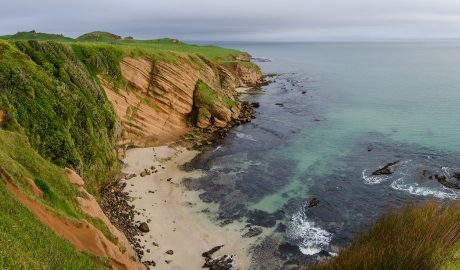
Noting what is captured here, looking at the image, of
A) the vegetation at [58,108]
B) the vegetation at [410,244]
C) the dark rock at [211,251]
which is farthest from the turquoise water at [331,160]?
the vegetation at [410,244]

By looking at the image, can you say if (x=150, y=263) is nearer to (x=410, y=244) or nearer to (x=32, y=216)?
(x=32, y=216)

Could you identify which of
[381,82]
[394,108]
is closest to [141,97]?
[394,108]

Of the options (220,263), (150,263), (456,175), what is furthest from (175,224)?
(456,175)

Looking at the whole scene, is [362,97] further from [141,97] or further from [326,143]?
[141,97]

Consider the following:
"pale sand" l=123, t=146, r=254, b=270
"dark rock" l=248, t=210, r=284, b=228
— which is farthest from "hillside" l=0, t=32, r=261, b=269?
"dark rock" l=248, t=210, r=284, b=228

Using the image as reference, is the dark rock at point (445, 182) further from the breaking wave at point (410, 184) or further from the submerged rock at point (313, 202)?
the submerged rock at point (313, 202)

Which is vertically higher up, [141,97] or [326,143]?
[141,97]

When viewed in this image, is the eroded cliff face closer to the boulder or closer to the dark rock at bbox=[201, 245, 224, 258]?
the boulder
